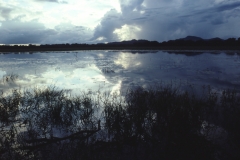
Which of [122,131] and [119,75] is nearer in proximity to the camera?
[122,131]

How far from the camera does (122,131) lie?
8070 millimetres

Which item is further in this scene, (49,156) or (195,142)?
(195,142)

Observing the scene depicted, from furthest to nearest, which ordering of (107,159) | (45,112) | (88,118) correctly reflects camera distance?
(45,112) → (88,118) → (107,159)

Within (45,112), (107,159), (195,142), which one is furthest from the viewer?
(45,112)

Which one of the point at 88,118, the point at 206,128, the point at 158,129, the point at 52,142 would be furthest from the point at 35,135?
the point at 206,128

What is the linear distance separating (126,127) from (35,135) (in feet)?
11.9

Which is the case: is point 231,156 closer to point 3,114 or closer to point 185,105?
point 185,105

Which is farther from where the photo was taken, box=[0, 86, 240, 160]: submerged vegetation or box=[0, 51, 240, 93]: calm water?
box=[0, 51, 240, 93]: calm water

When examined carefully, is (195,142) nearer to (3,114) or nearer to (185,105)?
(185,105)

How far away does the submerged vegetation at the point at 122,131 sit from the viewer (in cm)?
661

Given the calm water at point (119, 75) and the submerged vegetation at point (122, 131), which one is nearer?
the submerged vegetation at point (122, 131)

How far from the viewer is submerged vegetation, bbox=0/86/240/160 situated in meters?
6.61

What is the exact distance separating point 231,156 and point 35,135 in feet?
23.4

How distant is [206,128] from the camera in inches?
332
